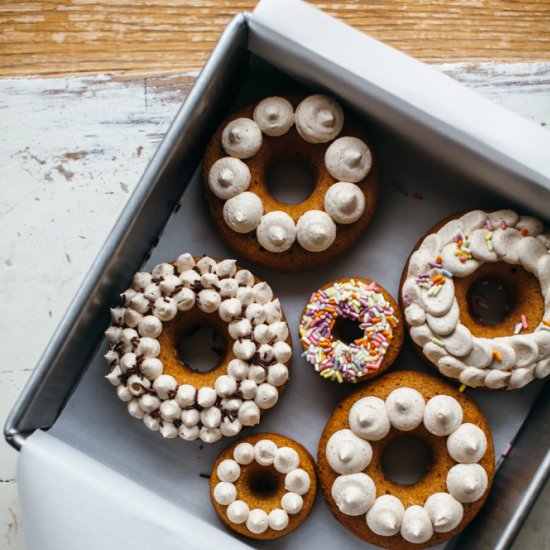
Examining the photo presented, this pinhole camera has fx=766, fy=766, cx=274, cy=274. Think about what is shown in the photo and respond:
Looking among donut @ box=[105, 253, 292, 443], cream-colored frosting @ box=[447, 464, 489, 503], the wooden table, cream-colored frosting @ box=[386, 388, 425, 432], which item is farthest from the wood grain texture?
cream-colored frosting @ box=[447, 464, 489, 503]

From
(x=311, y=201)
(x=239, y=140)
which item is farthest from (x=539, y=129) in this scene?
(x=239, y=140)

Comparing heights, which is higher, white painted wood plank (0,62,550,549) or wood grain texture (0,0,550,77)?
wood grain texture (0,0,550,77)

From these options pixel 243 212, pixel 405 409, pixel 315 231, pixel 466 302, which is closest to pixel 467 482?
pixel 405 409

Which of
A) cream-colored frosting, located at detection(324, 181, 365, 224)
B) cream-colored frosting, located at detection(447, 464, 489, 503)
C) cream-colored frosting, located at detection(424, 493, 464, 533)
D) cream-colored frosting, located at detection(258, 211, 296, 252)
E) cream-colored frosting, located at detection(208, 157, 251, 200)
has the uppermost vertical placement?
cream-colored frosting, located at detection(324, 181, 365, 224)

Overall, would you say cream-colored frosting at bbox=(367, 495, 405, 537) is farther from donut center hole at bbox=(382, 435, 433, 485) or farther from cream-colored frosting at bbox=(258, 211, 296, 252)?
cream-colored frosting at bbox=(258, 211, 296, 252)

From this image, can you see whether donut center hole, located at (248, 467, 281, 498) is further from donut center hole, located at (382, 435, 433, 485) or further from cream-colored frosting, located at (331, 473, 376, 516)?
donut center hole, located at (382, 435, 433, 485)

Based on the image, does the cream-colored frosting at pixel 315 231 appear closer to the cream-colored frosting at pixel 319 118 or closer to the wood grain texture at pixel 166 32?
the cream-colored frosting at pixel 319 118

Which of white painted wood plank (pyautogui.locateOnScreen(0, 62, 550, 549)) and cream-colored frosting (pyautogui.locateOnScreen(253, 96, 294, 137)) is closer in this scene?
cream-colored frosting (pyautogui.locateOnScreen(253, 96, 294, 137))

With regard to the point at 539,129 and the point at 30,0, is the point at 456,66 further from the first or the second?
the point at 30,0
